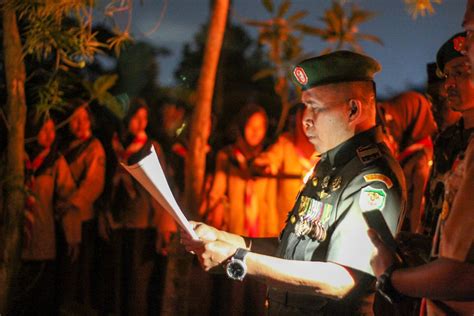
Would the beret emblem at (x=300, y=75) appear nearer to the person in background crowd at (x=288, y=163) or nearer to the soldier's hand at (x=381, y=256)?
the soldier's hand at (x=381, y=256)

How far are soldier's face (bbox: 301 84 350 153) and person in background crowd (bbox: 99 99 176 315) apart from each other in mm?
3590

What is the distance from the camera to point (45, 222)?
6.48m

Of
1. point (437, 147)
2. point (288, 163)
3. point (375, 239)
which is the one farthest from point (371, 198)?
Answer: point (288, 163)

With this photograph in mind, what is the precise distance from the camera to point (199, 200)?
5.06m

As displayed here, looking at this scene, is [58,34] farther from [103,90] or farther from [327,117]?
[327,117]

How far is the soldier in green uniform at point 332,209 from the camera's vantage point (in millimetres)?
2578

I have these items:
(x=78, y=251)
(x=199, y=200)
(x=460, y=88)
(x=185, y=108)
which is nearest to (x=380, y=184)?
(x=460, y=88)

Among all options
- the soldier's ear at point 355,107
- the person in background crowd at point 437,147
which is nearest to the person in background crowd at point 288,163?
the person in background crowd at point 437,147

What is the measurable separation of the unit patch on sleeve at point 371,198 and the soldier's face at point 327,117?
34cm

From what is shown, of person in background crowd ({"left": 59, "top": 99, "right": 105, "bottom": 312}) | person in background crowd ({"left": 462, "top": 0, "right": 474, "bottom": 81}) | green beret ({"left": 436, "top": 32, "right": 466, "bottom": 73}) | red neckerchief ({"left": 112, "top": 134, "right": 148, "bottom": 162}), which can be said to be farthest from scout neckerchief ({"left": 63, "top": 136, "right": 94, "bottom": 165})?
person in background crowd ({"left": 462, "top": 0, "right": 474, "bottom": 81})

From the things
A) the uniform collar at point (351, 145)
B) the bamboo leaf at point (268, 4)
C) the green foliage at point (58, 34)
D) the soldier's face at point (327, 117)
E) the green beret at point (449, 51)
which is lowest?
the uniform collar at point (351, 145)

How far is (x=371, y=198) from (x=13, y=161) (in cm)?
335

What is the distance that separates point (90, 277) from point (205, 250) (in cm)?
434

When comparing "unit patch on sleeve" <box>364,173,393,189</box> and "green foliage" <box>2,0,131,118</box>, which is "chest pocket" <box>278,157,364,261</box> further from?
"green foliage" <box>2,0,131,118</box>
